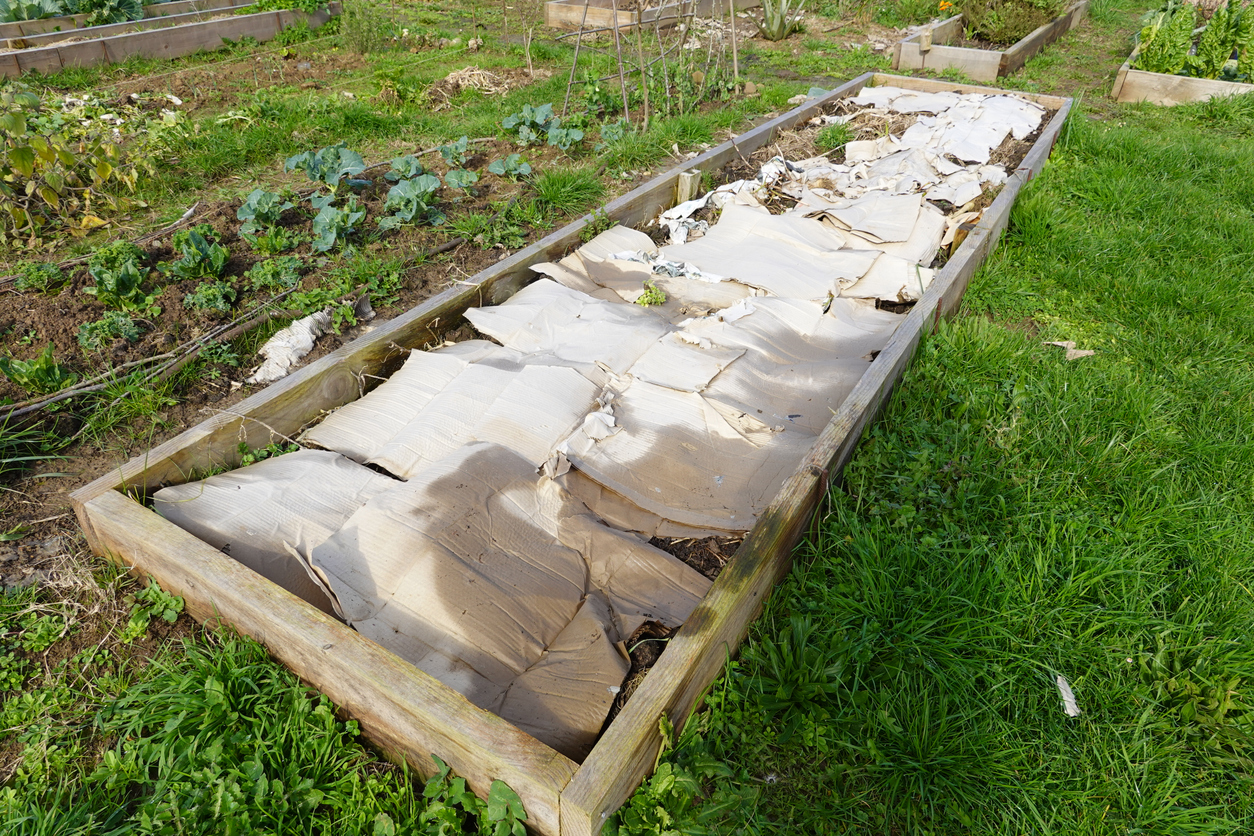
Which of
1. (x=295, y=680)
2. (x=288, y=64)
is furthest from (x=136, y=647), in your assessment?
(x=288, y=64)

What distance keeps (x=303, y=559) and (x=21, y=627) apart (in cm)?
78

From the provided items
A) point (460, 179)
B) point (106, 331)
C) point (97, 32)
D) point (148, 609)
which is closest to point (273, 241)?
point (106, 331)

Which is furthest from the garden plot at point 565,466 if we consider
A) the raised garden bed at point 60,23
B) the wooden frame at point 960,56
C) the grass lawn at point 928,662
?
the raised garden bed at point 60,23

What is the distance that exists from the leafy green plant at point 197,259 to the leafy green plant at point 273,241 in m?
0.21

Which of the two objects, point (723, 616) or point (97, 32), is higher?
point (97, 32)

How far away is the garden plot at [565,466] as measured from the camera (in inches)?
76.5

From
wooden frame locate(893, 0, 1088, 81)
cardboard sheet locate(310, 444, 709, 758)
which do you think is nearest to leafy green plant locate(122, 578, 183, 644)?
cardboard sheet locate(310, 444, 709, 758)

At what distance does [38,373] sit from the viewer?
2.70m

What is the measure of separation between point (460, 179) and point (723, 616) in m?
3.55

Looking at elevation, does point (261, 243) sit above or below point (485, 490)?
above

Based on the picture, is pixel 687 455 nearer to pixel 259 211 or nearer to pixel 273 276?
pixel 273 276

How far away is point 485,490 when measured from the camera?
7.48 feet

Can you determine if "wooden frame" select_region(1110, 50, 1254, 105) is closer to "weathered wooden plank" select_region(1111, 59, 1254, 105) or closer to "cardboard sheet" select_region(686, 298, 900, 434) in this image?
"weathered wooden plank" select_region(1111, 59, 1254, 105)

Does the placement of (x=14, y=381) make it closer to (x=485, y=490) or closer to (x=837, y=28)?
(x=485, y=490)
